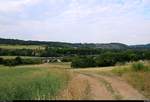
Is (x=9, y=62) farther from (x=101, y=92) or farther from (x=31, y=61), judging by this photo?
(x=101, y=92)

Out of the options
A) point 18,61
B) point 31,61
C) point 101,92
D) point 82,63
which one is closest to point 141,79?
point 101,92

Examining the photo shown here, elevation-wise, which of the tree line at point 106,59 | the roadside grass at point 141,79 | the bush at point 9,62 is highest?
the roadside grass at point 141,79

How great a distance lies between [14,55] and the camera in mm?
101938

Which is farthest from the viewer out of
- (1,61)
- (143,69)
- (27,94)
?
(1,61)

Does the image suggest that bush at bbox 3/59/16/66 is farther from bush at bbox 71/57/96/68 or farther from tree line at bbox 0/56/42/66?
bush at bbox 71/57/96/68

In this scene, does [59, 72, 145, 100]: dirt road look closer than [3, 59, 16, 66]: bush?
Yes

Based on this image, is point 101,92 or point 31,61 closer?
point 101,92

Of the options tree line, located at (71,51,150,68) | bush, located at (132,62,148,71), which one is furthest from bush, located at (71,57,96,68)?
bush, located at (132,62,148,71)

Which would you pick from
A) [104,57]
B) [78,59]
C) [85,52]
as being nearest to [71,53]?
[85,52]

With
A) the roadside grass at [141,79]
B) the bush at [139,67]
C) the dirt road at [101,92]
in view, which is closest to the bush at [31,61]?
the roadside grass at [141,79]

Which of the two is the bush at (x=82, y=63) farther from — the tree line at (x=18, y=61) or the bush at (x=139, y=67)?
the bush at (x=139, y=67)

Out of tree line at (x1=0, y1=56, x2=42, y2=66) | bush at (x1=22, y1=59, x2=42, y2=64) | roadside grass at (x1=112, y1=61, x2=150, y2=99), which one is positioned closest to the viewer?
roadside grass at (x1=112, y1=61, x2=150, y2=99)

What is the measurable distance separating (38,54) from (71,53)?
36.4 feet

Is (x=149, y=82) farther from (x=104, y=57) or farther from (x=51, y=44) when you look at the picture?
(x=51, y=44)
